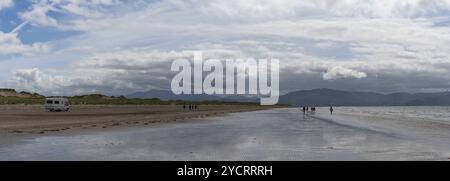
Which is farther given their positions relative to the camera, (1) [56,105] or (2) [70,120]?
(1) [56,105]

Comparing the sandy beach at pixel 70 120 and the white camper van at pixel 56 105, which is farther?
the white camper van at pixel 56 105

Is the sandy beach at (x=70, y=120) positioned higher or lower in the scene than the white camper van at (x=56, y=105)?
lower

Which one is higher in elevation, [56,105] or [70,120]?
[56,105]

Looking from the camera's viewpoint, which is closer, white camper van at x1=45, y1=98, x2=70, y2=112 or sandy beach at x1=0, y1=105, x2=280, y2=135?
sandy beach at x1=0, y1=105, x2=280, y2=135

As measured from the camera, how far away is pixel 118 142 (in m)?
26.2

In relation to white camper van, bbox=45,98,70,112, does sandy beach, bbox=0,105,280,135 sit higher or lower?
lower
